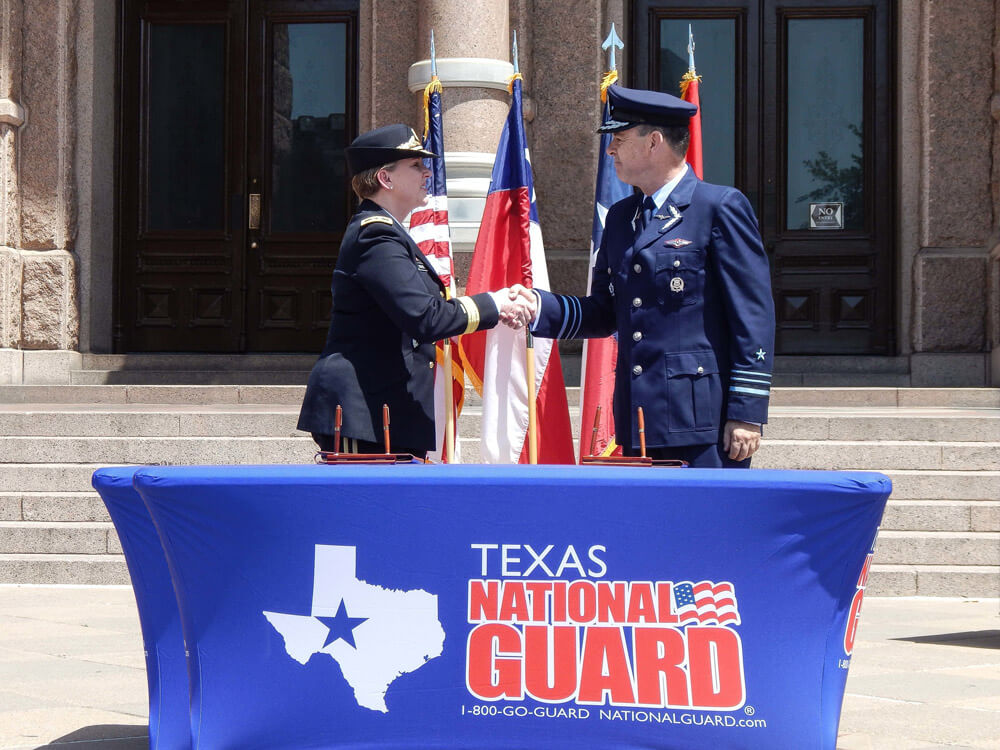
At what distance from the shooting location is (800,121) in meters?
12.5

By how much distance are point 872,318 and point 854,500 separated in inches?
374

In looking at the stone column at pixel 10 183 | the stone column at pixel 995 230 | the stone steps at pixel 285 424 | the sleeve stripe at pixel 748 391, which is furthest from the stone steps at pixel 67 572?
the stone column at pixel 995 230

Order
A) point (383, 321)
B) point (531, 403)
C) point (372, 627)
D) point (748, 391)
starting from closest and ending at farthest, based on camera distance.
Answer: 1. point (372, 627)
2. point (748, 391)
3. point (383, 321)
4. point (531, 403)

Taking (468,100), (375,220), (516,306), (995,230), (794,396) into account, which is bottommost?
(794,396)

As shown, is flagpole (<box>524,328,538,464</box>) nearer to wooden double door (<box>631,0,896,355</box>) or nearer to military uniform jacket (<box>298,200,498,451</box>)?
military uniform jacket (<box>298,200,498,451</box>)

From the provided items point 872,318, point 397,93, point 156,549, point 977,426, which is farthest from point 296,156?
point 156,549

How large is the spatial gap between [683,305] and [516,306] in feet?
2.58

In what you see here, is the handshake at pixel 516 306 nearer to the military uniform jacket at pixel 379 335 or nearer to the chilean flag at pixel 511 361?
the military uniform jacket at pixel 379 335

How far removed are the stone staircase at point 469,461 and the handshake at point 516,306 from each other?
3.38 meters

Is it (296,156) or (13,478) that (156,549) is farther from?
(296,156)

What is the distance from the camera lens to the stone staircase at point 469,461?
7273 mm

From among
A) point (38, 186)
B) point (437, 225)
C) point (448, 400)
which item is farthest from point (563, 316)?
point (38, 186)

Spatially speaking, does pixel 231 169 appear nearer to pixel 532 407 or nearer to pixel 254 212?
pixel 254 212

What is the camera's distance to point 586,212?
38.3ft
